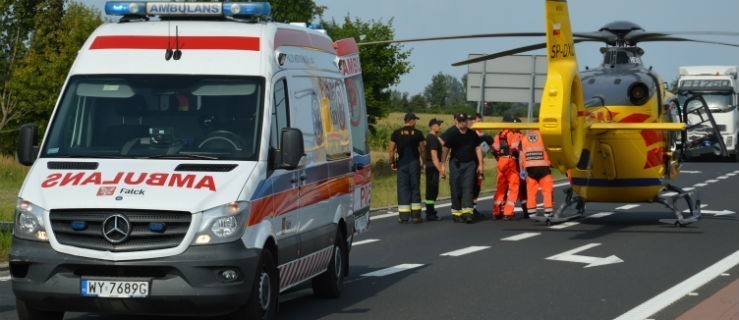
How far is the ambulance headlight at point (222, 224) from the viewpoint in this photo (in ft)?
29.9

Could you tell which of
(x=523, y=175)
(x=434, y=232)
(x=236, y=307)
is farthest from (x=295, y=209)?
(x=523, y=175)

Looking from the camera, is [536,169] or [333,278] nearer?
[333,278]

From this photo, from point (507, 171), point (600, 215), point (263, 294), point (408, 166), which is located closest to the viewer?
point (263, 294)

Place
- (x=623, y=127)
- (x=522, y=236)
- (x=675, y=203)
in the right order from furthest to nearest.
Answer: (x=675, y=203) < (x=623, y=127) < (x=522, y=236)

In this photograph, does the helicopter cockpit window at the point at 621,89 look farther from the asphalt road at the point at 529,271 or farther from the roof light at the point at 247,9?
the roof light at the point at 247,9

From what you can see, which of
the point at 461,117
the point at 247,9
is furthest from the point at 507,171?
the point at 247,9

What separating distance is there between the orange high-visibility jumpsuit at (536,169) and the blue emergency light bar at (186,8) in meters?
11.2

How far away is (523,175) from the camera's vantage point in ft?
74.8

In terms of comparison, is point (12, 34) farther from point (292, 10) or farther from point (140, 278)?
point (140, 278)

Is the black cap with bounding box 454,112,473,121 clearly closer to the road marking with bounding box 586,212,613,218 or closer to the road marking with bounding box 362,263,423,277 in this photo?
the road marking with bounding box 586,212,613,218

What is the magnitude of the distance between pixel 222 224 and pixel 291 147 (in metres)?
1.00

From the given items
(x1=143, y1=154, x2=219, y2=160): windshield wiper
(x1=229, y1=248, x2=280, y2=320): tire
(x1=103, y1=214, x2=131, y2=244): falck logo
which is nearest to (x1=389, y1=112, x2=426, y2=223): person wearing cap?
(x1=229, y1=248, x2=280, y2=320): tire

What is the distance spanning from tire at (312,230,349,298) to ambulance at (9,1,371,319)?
2cm

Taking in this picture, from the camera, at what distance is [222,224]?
30.1 ft
